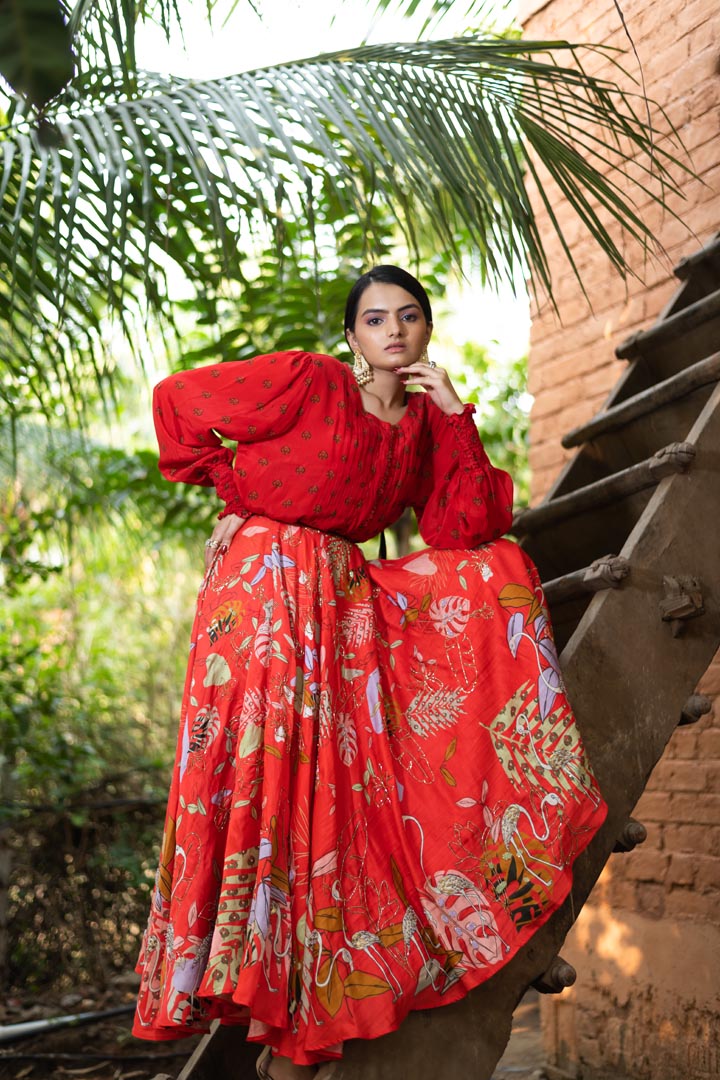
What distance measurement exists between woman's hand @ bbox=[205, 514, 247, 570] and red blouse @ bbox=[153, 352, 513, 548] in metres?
0.03

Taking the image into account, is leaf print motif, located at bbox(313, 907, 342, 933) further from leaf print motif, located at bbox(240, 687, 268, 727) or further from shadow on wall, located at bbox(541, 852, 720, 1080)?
shadow on wall, located at bbox(541, 852, 720, 1080)

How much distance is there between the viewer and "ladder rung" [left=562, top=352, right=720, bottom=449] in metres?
2.12

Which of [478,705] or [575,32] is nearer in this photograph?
[478,705]

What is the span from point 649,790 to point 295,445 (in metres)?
1.73

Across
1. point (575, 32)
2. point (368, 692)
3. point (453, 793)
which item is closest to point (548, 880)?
point (453, 793)

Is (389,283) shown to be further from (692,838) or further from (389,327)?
(692,838)

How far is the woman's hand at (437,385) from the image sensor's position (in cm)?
214

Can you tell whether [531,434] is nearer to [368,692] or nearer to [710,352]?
[710,352]

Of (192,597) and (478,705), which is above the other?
(192,597)

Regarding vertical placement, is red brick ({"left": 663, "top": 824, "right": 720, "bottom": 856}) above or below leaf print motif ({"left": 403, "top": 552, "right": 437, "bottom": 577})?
below

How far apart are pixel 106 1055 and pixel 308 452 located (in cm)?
250

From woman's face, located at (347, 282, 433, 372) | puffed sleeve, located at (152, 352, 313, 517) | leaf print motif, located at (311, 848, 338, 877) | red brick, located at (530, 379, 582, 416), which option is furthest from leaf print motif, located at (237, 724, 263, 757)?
red brick, located at (530, 379, 582, 416)

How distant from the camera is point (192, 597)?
29.6 ft

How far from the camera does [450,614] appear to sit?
2.01 meters
